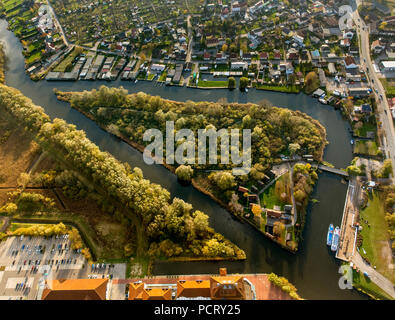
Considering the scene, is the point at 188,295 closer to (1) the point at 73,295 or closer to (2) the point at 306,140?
(1) the point at 73,295

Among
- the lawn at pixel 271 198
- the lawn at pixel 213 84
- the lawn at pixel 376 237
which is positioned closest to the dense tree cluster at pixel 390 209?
the lawn at pixel 376 237

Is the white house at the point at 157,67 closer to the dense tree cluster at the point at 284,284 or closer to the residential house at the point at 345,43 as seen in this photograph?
the residential house at the point at 345,43

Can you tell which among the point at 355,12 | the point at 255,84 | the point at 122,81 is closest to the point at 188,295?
the point at 255,84

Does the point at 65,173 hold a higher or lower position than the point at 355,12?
lower

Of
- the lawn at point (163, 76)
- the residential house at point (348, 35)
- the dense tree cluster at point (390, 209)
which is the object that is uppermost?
the residential house at point (348, 35)

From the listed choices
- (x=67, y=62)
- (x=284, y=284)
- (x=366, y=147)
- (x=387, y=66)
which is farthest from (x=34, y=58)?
(x=387, y=66)

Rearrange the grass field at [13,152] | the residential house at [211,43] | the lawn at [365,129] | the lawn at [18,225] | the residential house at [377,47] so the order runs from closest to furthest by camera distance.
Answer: the lawn at [18,225]
the grass field at [13,152]
the lawn at [365,129]
the residential house at [377,47]
the residential house at [211,43]
